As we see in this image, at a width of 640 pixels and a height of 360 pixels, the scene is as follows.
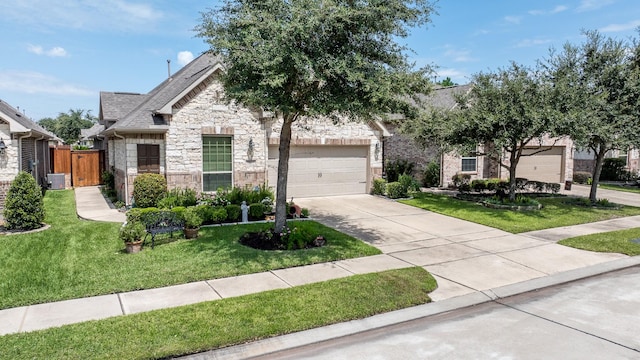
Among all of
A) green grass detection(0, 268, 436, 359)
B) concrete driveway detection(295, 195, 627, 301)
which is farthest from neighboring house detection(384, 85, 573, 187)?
green grass detection(0, 268, 436, 359)

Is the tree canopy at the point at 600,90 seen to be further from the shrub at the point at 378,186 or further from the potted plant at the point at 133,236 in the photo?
the potted plant at the point at 133,236

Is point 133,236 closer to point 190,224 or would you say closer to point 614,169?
point 190,224

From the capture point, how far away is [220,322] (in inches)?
235

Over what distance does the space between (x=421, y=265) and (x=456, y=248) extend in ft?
6.55

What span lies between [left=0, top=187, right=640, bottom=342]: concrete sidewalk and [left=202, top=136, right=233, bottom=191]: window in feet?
10.3

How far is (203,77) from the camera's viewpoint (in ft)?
48.4

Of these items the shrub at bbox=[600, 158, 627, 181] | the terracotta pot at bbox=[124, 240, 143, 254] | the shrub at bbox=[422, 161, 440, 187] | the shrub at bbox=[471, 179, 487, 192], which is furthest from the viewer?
Answer: the shrub at bbox=[600, 158, 627, 181]

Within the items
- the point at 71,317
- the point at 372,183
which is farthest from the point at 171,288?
the point at 372,183

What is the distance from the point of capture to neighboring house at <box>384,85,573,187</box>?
2233cm

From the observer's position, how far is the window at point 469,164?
22758 millimetres

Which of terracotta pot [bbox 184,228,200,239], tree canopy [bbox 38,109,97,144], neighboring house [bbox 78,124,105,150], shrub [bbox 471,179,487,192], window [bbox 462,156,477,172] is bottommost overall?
terracotta pot [bbox 184,228,200,239]

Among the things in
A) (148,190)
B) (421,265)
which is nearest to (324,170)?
(148,190)

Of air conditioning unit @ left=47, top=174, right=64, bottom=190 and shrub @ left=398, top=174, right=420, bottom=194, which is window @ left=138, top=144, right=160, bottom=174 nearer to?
shrub @ left=398, top=174, right=420, bottom=194

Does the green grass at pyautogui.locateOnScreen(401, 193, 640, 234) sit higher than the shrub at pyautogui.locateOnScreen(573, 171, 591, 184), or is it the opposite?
the shrub at pyautogui.locateOnScreen(573, 171, 591, 184)
